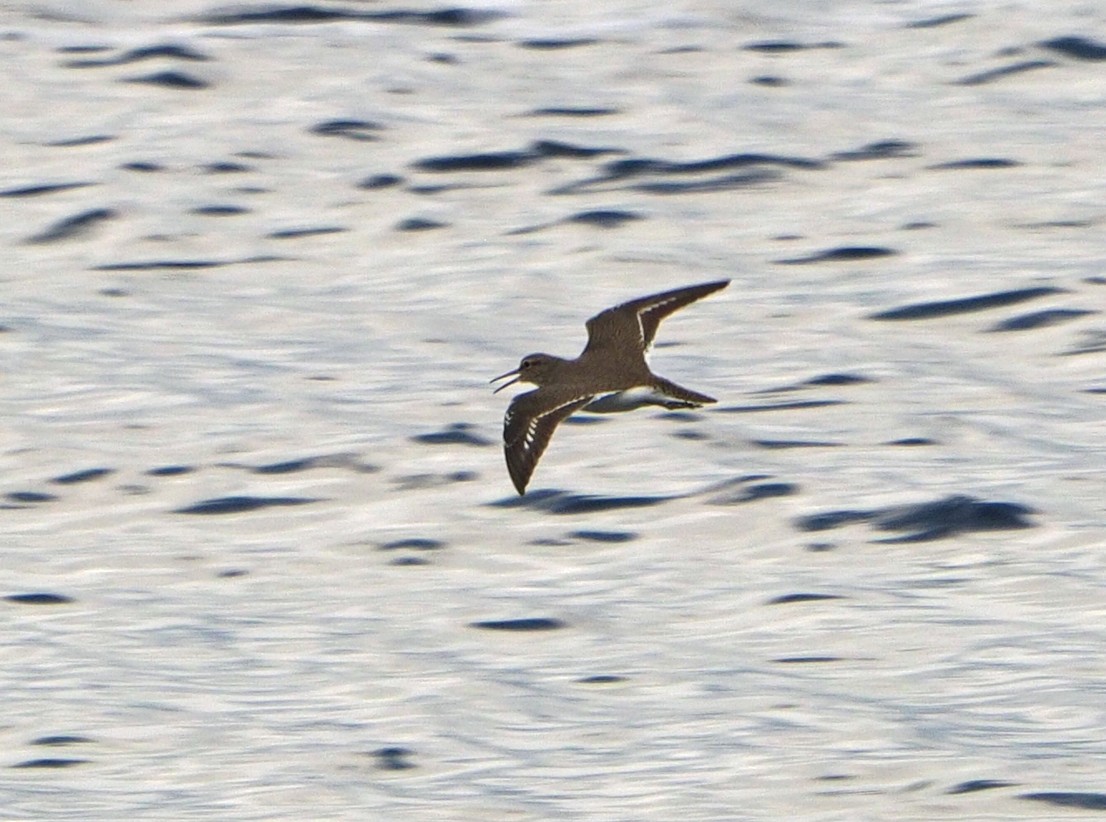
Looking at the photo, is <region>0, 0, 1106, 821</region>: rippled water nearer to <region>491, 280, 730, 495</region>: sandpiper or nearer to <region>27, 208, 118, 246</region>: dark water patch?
<region>27, 208, 118, 246</region>: dark water patch

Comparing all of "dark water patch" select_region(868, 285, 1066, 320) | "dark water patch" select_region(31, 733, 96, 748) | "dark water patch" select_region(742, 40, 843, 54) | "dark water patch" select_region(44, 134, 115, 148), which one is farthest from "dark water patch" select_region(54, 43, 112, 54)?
"dark water patch" select_region(31, 733, 96, 748)

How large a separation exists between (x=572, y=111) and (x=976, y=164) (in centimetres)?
417

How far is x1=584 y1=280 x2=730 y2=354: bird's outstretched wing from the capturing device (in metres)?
14.9

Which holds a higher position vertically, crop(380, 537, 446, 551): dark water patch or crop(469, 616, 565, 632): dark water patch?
crop(380, 537, 446, 551): dark water patch

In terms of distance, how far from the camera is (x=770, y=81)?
84.4 feet

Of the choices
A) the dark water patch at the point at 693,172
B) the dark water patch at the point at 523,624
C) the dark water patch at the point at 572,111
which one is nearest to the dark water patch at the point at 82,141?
the dark water patch at the point at 572,111

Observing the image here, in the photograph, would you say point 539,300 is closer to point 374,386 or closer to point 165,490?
point 374,386

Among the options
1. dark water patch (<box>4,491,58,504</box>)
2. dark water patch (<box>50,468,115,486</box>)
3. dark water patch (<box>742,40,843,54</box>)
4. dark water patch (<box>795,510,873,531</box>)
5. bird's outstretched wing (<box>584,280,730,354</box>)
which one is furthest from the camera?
dark water patch (<box>742,40,843,54</box>)

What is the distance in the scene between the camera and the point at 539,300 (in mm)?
19375

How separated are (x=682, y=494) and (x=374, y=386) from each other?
3.32 meters

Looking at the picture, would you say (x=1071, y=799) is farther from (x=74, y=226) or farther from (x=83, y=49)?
(x=83, y=49)

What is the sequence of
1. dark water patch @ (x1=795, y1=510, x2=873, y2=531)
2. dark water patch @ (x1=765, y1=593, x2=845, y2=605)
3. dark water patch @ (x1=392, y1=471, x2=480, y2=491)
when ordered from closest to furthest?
dark water patch @ (x1=765, y1=593, x2=845, y2=605) → dark water patch @ (x1=795, y1=510, x2=873, y2=531) → dark water patch @ (x1=392, y1=471, x2=480, y2=491)

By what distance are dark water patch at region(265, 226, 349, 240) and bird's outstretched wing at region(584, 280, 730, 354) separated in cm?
635

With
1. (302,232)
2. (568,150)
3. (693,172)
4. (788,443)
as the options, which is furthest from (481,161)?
(788,443)
